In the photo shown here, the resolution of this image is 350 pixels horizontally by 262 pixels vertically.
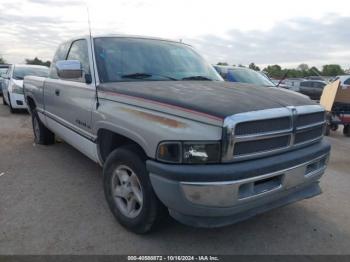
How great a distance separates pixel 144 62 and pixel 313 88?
21482 mm

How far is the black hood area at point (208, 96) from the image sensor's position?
9.51ft

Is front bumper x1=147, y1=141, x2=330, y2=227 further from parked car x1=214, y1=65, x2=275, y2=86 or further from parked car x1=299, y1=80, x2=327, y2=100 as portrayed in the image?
parked car x1=299, y1=80, x2=327, y2=100

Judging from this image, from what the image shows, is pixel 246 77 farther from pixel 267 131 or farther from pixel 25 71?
pixel 25 71

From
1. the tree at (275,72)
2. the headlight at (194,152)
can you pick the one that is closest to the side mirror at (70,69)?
the headlight at (194,152)

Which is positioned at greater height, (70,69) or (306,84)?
(70,69)

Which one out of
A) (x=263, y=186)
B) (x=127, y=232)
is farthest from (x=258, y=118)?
(x=127, y=232)

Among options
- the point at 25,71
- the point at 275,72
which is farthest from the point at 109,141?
the point at 275,72

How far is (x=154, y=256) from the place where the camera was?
313 centimetres

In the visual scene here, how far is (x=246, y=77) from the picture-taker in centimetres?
948

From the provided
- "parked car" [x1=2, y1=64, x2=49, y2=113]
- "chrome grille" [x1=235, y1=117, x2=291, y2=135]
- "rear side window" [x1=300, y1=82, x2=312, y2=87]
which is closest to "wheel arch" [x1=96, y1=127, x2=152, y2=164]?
"chrome grille" [x1=235, y1=117, x2=291, y2=135]

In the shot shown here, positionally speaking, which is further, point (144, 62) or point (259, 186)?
point (144, 62)

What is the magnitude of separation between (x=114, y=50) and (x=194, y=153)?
6.42 feet

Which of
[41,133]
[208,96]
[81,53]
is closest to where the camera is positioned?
[208,96]

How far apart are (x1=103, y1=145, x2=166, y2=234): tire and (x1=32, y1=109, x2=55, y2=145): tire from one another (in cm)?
358
